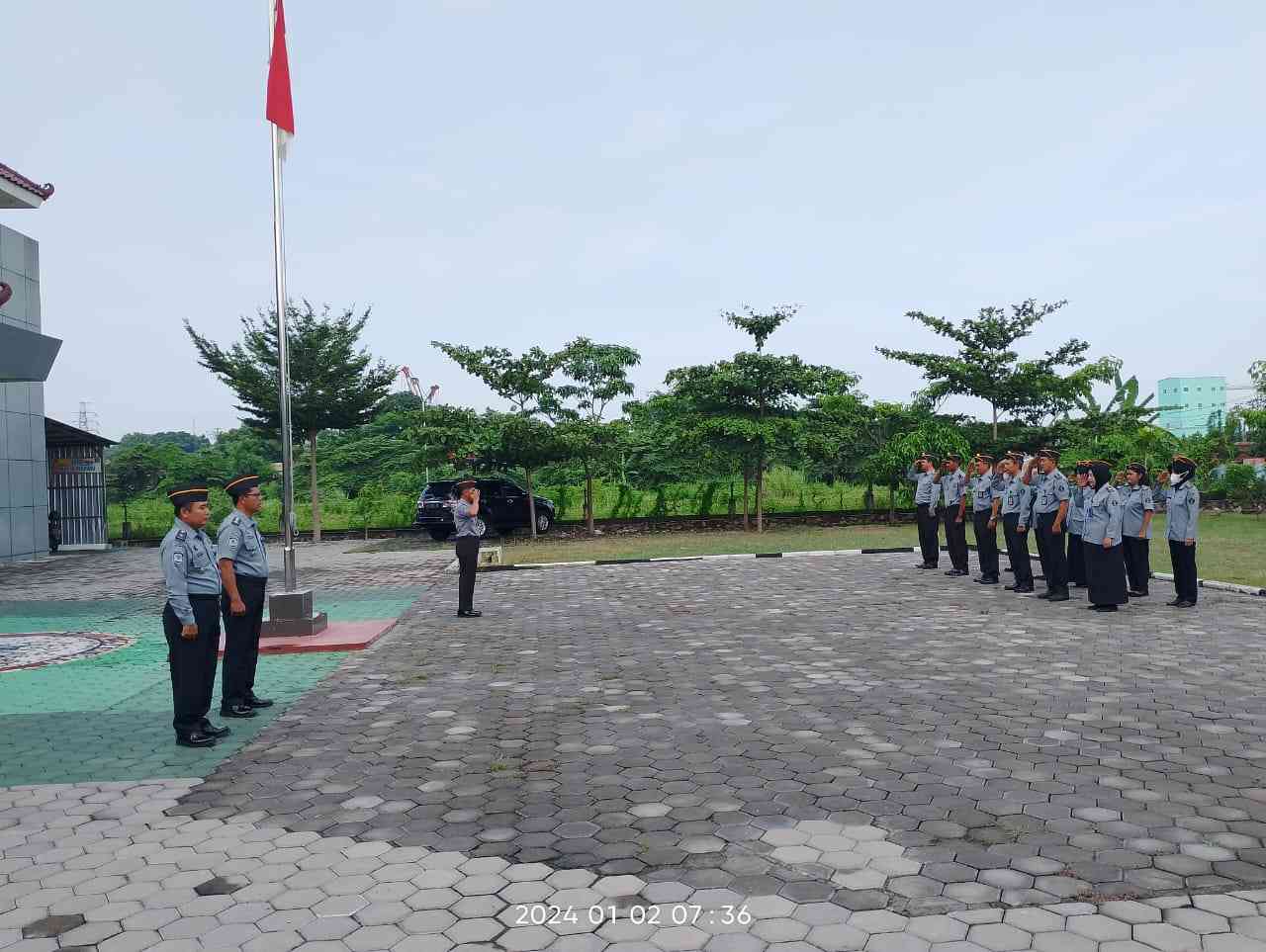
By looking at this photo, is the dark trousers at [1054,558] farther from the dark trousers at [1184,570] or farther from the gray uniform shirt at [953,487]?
the gray uniform shirt at [953,487]

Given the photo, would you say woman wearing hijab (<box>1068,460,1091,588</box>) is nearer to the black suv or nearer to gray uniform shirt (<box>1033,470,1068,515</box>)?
gray uniform shirt (<box>1033,470,1068,515</box>)

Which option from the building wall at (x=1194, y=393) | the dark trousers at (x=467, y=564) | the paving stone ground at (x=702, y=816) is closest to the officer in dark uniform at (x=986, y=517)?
the paving stone ground at (x=702, y=816)

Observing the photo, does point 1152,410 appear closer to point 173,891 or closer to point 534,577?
point 534,577

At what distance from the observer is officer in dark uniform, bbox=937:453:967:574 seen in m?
14.2

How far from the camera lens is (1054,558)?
11641 mm

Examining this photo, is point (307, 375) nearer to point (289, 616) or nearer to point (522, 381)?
point (522, 381)

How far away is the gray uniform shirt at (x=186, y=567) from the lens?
230 inches

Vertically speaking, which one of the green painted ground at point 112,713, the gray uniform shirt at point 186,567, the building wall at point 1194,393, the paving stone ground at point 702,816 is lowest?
the paving stone ground at point 702,816

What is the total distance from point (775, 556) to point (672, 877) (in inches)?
555

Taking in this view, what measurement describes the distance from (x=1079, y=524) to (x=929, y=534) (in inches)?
132

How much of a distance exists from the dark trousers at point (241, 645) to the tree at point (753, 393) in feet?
58.5

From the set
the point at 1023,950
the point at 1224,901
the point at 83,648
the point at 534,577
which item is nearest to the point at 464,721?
the point at 1023,950

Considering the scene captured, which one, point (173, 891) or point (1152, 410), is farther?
point (1152, 410)

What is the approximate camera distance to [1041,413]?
24984 mm
